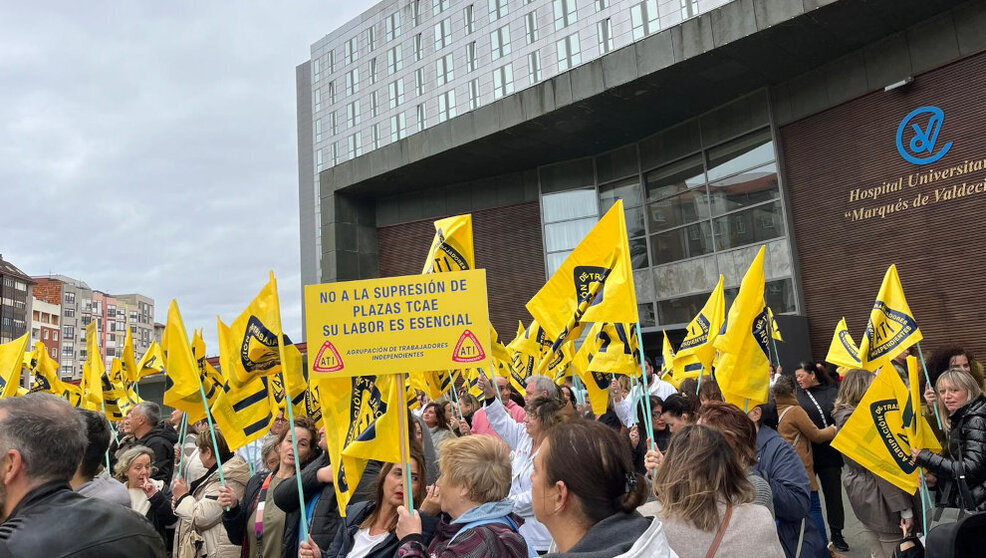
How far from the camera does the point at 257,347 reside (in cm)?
557

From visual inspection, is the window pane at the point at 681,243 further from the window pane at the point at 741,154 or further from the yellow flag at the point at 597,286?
the yellow flag at the point at 597,286

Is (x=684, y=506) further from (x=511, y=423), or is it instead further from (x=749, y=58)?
(x=749, y=58)

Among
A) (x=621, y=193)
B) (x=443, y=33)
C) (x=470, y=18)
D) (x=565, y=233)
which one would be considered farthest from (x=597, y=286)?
(x=443, y=33)

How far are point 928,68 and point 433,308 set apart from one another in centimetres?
A: 1649

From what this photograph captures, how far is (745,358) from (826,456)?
6.01ft

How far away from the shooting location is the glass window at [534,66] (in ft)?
122

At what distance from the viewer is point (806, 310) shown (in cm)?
1838

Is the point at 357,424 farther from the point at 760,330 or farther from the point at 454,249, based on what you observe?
the point at 760,330

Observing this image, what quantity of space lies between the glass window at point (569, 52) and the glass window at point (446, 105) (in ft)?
28.2

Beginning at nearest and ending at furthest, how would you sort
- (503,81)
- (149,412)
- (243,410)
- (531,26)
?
(243,410), (149,412), (531,26), (503,81)

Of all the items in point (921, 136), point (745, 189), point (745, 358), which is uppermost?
point (921, 136)

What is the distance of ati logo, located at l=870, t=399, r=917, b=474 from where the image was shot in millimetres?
4762

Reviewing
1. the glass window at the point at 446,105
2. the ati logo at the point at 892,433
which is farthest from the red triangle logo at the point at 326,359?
the glass window at the point at 446,105

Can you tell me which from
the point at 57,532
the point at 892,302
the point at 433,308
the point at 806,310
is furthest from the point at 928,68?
the point at 57,532
